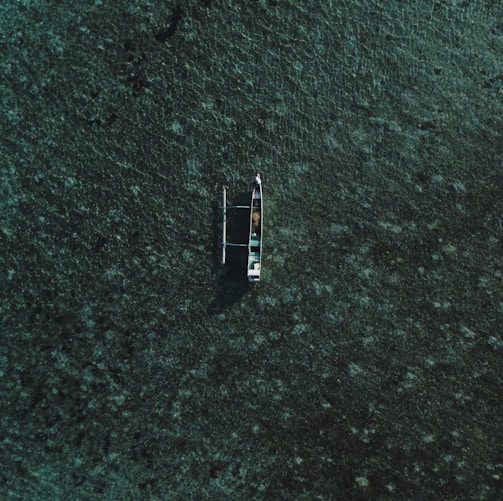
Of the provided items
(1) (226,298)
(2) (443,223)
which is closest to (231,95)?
(1) (226,298)

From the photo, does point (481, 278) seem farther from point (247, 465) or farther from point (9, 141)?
point (9, 141)

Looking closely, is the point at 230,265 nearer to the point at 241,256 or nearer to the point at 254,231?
the point at 241,256

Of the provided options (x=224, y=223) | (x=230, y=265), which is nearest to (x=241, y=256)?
(x=230, y=265)
